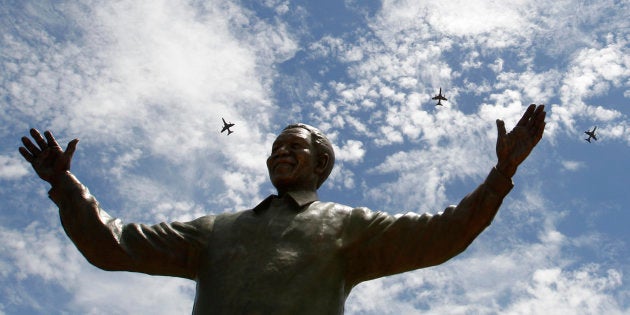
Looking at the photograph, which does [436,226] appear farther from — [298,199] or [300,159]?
[300,159]

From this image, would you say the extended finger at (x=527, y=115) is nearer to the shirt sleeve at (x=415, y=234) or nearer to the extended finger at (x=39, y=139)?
the shirt sleeve at (x=415, y=234)

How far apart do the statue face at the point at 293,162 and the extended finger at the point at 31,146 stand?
2.15m

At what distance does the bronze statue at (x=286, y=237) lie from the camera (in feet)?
18.2

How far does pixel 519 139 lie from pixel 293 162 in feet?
6.78

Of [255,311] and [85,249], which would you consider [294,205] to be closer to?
[255,311]

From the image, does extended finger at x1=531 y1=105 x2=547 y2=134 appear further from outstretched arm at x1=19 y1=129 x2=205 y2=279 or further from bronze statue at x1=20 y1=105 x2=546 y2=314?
outstretched arm at x1=19 y1=129 x2=205 y2=279

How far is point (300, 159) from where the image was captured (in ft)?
21.9

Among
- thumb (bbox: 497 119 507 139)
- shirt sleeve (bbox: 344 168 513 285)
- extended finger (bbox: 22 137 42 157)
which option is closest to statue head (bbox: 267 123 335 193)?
shirt sleeve (bbox: 344 168 513 285)

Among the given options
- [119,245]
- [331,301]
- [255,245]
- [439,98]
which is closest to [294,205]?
[255,245]

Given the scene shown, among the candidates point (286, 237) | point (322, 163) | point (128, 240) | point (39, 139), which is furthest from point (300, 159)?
point (39, 139)

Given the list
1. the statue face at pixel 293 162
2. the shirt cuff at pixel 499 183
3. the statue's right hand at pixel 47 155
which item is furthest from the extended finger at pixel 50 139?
the shirt cuff at pixel 499 183

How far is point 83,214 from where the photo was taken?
6348 mm

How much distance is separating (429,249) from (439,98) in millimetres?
28923

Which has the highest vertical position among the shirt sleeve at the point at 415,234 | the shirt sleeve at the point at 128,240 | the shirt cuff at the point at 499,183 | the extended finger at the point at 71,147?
the extended finger at the point at 71,147
